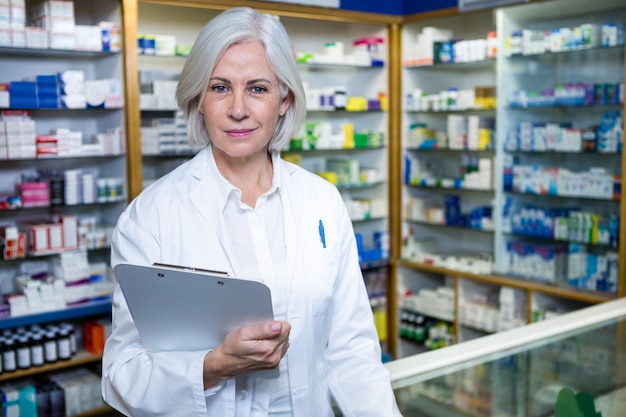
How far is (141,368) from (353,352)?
0.53 m

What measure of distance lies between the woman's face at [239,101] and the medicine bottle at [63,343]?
3174 millimetres

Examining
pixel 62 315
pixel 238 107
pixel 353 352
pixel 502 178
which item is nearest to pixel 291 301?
pixel 353 352

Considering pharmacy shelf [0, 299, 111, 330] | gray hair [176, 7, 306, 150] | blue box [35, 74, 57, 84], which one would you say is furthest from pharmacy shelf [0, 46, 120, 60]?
gray hair [176, 7, 306, 150]

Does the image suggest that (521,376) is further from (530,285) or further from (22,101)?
(22,101)

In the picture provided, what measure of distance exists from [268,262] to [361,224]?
4563mm

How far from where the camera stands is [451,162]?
6.04 m

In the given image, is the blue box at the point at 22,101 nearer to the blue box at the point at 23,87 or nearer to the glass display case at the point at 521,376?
the blue box at the point at 23,87

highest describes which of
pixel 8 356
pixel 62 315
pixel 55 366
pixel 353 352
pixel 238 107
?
pixel 238 107

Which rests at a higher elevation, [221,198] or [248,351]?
[221,198]

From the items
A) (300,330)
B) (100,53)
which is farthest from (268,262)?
(100,53)

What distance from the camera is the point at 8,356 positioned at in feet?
13.8

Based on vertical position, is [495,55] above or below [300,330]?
above

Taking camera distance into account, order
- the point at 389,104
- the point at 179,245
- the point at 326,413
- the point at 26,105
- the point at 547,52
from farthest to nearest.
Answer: the point at 389,104 < the point at 547,52 < the point at 26,105 < the point at 326,413 < the point at 179,245

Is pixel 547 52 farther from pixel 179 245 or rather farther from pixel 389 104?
pixel 179 245
